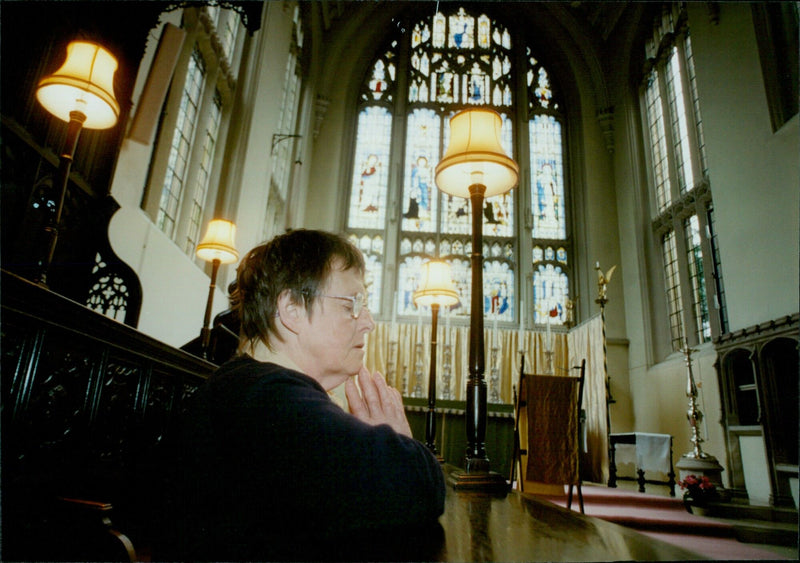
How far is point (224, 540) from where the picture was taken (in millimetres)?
714

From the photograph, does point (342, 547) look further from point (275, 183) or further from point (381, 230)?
point (381, 230)

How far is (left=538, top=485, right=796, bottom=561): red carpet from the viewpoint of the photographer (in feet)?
11.2

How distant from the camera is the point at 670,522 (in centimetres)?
397

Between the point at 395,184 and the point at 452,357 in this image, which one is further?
the point at 395,184

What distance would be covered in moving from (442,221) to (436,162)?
1.56m

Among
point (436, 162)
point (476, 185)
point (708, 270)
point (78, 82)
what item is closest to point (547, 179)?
point (436, 162)

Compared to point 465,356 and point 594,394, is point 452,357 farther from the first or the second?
point 594,394

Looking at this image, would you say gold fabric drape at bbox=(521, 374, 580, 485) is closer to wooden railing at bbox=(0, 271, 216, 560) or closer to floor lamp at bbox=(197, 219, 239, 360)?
floor lamp at bbox=(197, 219, 239, 360)

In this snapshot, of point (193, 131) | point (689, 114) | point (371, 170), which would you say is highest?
point (371, 170)

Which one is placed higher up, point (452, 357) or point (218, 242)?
point (218, 242)

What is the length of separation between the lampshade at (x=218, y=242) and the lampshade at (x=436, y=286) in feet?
5.44

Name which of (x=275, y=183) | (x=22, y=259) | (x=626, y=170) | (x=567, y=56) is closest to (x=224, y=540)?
(x=22, y=259)

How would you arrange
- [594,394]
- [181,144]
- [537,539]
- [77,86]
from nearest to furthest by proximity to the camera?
1. [537,539]
2. [77,86]
3. [181,144]
4. [594,394]

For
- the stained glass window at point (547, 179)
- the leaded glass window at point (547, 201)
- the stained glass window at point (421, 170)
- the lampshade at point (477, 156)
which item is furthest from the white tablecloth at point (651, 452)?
the stained glass window at point (421, 170)
